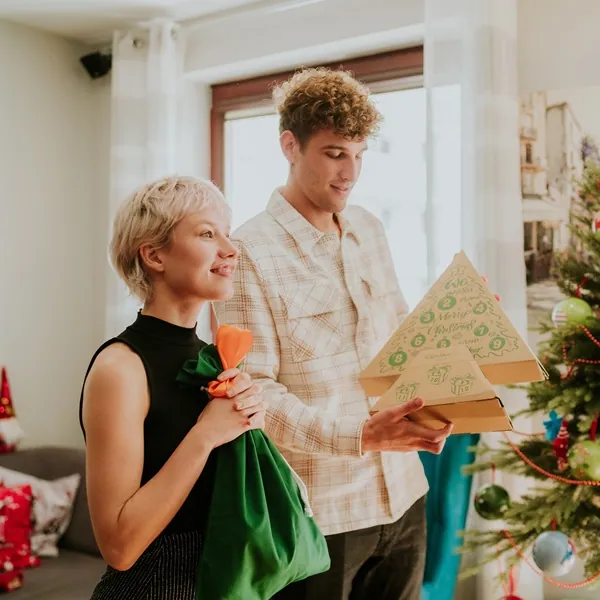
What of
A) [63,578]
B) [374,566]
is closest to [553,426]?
[374,566]

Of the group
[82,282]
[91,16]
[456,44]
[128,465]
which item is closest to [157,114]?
[91,16]

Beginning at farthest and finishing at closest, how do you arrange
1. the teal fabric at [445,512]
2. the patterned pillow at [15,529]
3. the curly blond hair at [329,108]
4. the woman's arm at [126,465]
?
the patterned pillow at [15,529] → the teal fabric at [445,512] → the curly blond hair at [329,108] → the woman's arm at [126,465]

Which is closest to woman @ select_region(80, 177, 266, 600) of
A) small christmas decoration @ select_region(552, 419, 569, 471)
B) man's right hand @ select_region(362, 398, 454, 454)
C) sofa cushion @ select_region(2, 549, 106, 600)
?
man's right hand @ select_region(362, 398, 454, 454)

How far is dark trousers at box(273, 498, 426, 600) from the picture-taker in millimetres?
1544

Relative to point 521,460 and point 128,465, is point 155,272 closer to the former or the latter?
point 128,465

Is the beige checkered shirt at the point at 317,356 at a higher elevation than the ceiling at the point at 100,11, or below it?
below

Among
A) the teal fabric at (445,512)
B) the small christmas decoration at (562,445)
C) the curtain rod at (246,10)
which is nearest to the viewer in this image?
the small christmas decoration at (562,445)

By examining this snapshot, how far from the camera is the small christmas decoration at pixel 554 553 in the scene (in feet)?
6.33

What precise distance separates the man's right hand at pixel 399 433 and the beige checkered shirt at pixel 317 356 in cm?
3

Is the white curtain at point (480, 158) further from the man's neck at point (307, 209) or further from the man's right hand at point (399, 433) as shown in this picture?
the man's right hand at point (399, 433)

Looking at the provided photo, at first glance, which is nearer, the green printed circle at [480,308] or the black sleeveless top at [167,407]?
the black sleeveless top at [167,407]

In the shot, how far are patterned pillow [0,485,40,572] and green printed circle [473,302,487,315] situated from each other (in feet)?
7.11

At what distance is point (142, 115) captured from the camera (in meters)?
3.73

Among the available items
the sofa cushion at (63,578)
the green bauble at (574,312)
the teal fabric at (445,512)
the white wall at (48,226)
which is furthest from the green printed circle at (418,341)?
the white wall at (48,226)
